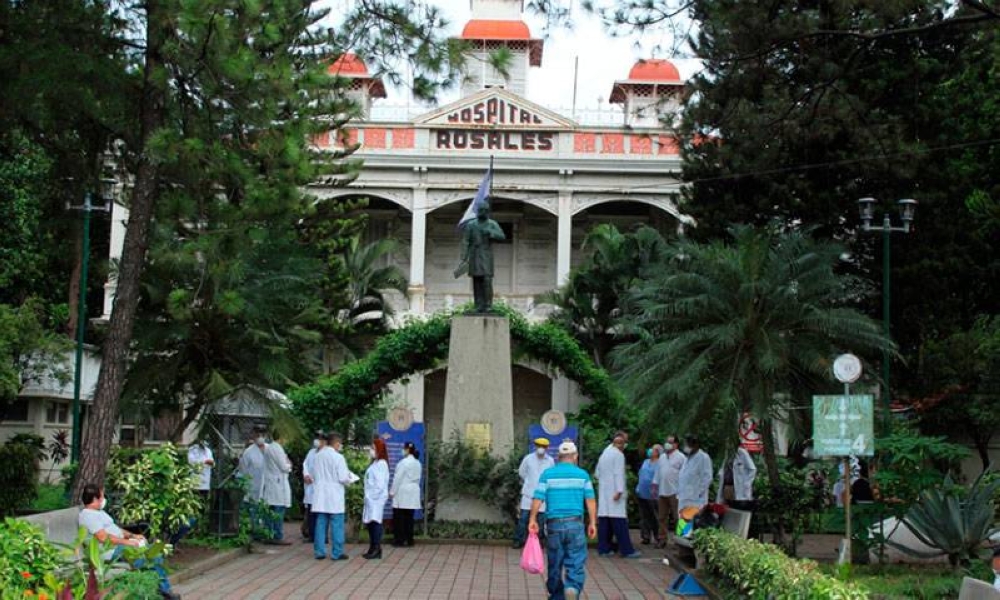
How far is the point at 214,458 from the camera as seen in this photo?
1869cm

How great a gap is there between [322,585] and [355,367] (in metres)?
8.47

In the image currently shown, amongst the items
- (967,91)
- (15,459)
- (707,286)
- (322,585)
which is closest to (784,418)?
(707,286)

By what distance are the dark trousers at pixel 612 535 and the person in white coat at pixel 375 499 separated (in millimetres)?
3041

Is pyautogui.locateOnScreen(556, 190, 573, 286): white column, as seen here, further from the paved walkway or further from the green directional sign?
the green directional sign

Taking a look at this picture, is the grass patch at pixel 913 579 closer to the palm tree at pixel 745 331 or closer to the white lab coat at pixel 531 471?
the palm tree at pixel 745 331

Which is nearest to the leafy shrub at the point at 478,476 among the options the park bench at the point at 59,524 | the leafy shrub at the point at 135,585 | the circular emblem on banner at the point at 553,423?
the circular emblem on banner at the point at 553,423

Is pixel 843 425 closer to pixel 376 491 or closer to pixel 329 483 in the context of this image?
pixel 376 491

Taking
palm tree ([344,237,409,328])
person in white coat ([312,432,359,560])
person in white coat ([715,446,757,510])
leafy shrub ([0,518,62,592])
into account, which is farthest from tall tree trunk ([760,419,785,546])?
palm tree ([344,237,409,328])

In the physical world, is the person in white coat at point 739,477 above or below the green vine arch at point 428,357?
below

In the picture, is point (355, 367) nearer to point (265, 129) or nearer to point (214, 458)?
point (214, 458)

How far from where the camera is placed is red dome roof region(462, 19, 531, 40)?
44.0m

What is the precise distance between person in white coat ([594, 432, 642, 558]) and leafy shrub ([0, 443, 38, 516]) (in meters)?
9.36

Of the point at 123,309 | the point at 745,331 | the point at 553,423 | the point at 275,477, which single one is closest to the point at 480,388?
the point at 553,423

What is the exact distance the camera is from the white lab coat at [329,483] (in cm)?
1661
